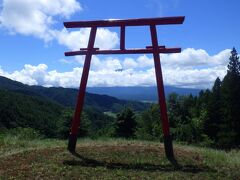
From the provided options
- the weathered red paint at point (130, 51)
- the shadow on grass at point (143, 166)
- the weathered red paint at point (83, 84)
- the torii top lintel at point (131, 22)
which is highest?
the torii top lintel at point (131, 22)

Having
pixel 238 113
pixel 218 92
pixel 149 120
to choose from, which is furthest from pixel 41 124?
pixel 238 113

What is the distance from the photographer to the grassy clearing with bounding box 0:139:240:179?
1142cm

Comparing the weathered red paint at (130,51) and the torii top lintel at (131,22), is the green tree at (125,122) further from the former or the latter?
the torii top lintel at (131,22)

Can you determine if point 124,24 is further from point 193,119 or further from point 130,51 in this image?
point 193,119

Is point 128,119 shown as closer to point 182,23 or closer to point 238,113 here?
point 238,113

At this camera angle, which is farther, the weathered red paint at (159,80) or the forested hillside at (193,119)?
the forested hillside at (193,119)

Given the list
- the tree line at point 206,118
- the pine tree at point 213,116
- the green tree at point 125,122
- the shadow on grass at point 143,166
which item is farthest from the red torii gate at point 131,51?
the pine tree at point 213,116

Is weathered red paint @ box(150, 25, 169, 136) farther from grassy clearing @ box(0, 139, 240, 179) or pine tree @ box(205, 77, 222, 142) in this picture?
pine tree @ box(205, 77, 222, 142)

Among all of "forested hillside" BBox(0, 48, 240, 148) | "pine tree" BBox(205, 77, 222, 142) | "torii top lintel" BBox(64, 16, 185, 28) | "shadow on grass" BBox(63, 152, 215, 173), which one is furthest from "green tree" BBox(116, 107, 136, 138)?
"shadow on grass" BBox(63, 152, 215, 173)

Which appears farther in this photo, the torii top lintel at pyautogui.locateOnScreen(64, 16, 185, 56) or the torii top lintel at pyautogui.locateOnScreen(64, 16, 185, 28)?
the torii top lintel at pyautogui.locateOnScreen(64, 16, 185, 56)

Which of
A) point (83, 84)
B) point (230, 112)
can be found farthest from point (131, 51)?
point (230, 112)

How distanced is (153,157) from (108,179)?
2.86 m

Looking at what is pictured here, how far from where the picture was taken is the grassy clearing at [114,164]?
11422 mm

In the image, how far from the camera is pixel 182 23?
44.1 ft
